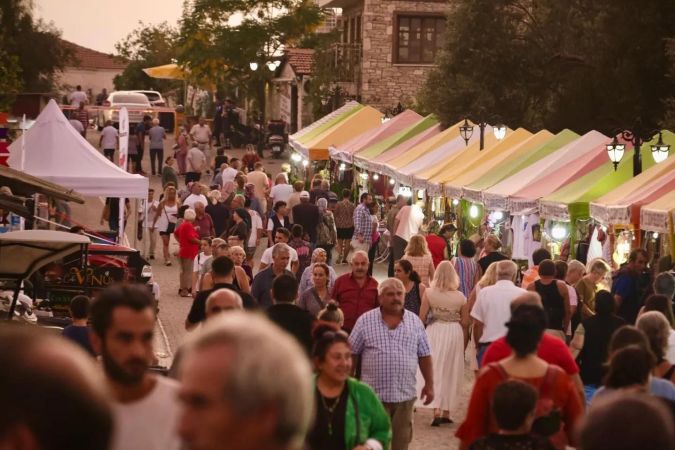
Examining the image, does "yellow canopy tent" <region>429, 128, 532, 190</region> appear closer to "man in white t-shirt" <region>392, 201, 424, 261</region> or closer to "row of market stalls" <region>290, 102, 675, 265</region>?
"row of market stalls" <region>290, 102, 675, 265</region>

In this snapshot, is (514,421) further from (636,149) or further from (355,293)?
(636,149)

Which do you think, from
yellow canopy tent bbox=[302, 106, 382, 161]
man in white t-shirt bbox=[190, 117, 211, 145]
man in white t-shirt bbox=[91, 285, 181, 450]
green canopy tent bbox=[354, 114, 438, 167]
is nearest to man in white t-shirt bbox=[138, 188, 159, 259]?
green canopy tent bbox=[354, 114, 438, 167]

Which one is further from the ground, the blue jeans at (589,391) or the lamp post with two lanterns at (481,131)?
the lamp post with two lanterns at (481,131)

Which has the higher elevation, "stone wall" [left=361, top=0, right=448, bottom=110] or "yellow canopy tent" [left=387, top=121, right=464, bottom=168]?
"stone wall" [left=361, top=0, right=448, bottom=110]

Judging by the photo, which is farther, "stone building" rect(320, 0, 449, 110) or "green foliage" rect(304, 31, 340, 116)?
"stone building" rect(320, 0, 449, 110)

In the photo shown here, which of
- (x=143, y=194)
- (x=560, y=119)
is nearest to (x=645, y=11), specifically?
(x=560, y=119)

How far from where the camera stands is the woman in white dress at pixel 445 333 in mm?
13531

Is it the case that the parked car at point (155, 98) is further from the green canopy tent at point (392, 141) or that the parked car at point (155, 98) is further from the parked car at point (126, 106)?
the green canopy tent at point (392, 141)

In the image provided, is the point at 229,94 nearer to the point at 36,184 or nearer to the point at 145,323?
the point at 36,184

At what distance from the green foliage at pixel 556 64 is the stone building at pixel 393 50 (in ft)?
38.1

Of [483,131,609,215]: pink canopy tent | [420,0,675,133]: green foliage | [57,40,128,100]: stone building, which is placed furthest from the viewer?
[57,40,128,100]: stone building

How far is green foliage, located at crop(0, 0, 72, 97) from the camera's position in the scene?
39341 mm

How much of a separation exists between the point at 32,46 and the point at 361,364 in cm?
4352

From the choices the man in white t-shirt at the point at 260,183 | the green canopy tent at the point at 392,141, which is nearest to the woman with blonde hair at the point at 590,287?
the man in white t-shirt at the point at 260,183
